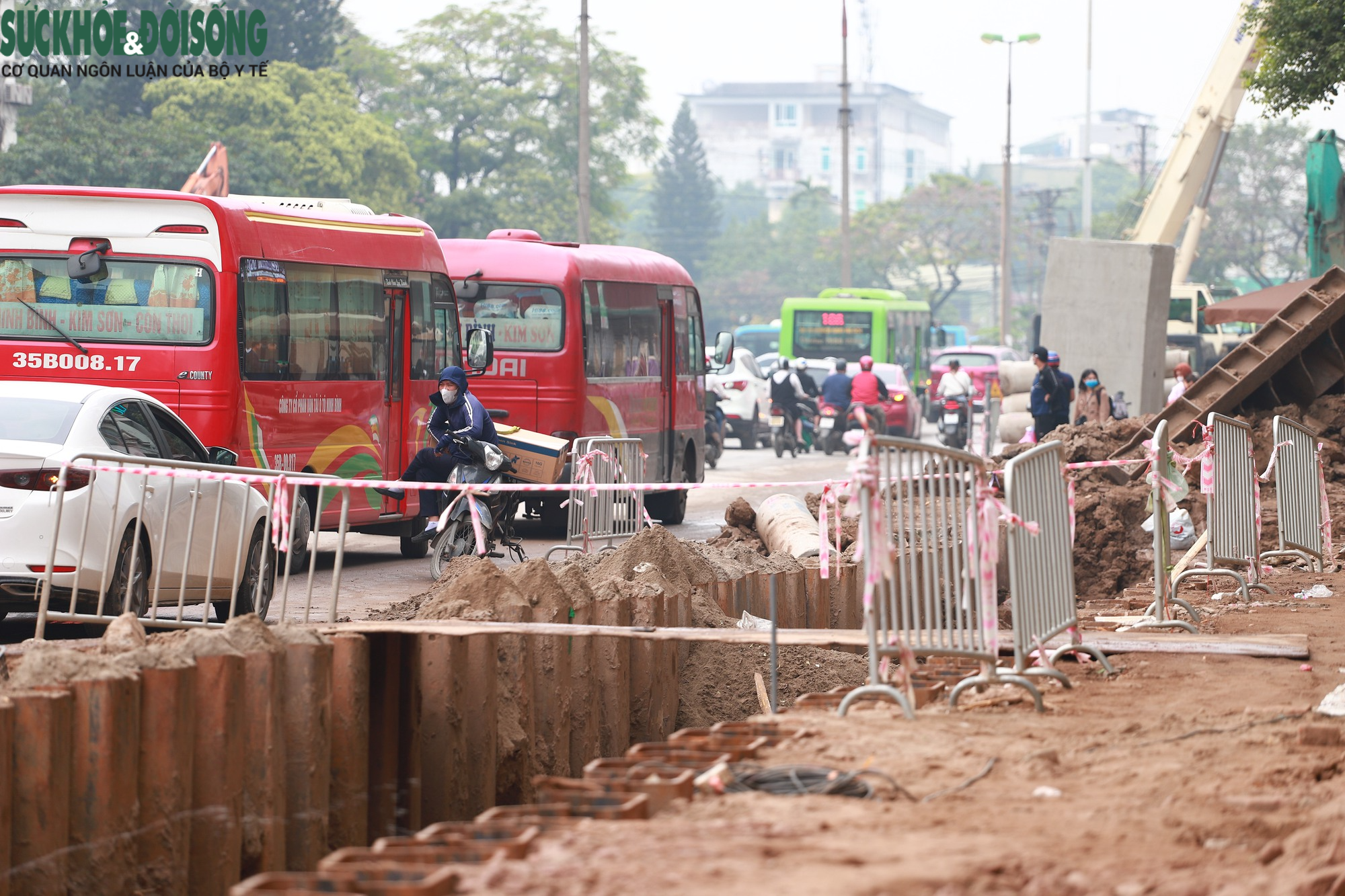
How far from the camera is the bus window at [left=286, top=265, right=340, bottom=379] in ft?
48.0

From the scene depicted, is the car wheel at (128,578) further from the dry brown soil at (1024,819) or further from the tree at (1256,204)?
the tree at (1256,204)

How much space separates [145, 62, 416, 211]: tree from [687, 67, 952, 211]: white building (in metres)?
107

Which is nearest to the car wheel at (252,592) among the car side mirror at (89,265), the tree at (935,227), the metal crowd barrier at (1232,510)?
the car side mirror at (89,265)

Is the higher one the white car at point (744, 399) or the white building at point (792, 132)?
the white building at point (792, 132)

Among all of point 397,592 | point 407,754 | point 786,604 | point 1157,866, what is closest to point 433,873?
point 1157,866

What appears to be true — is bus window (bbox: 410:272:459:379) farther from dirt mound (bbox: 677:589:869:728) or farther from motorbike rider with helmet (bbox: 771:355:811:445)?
motorbike rider with helmet (bbox: 771:355:811:445)

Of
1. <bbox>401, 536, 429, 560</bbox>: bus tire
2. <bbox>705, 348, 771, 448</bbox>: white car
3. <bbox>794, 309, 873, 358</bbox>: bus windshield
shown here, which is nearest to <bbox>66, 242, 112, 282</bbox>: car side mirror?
<bbox>401, 536, 429, 560</bbox>: bus tire

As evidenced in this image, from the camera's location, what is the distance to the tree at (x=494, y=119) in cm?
5991

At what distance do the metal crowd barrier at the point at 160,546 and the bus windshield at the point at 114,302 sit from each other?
326 cm

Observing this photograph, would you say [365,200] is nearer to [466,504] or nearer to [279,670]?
[466,504]

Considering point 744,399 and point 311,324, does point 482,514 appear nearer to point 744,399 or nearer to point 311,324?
point 311,324

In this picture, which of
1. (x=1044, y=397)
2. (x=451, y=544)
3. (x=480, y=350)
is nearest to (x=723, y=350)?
(x=1044, y=397)

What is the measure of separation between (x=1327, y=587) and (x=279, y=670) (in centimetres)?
776

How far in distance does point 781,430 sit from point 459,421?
18411 millimetres
